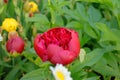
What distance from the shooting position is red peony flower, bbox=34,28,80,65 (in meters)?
0.71

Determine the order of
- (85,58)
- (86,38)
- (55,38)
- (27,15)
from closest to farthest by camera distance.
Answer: (55,38)
(85,58)
(86,38)
(27,15)

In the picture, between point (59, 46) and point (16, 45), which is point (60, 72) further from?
point (16, 45)

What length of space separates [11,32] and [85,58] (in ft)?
0.82

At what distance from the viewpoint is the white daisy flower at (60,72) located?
2.35 feet

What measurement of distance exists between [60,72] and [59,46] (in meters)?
0.05

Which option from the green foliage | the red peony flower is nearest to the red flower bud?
the green foliage

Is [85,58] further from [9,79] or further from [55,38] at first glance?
[9,79]

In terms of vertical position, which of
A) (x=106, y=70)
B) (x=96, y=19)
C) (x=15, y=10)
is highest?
(x=15, y=10)

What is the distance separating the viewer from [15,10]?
3.93 ft

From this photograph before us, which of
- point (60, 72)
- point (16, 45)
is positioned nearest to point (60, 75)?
point (60, 72)

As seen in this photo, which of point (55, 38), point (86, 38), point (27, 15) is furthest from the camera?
point (27, 15)

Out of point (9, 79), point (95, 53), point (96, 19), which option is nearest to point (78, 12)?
point (96, 19)

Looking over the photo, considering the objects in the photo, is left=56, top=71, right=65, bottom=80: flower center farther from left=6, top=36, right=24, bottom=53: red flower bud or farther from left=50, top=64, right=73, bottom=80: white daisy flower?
left=6, top=36, right=24, bottom=53: red flower bud

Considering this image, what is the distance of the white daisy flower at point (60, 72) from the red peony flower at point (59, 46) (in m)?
0.01
